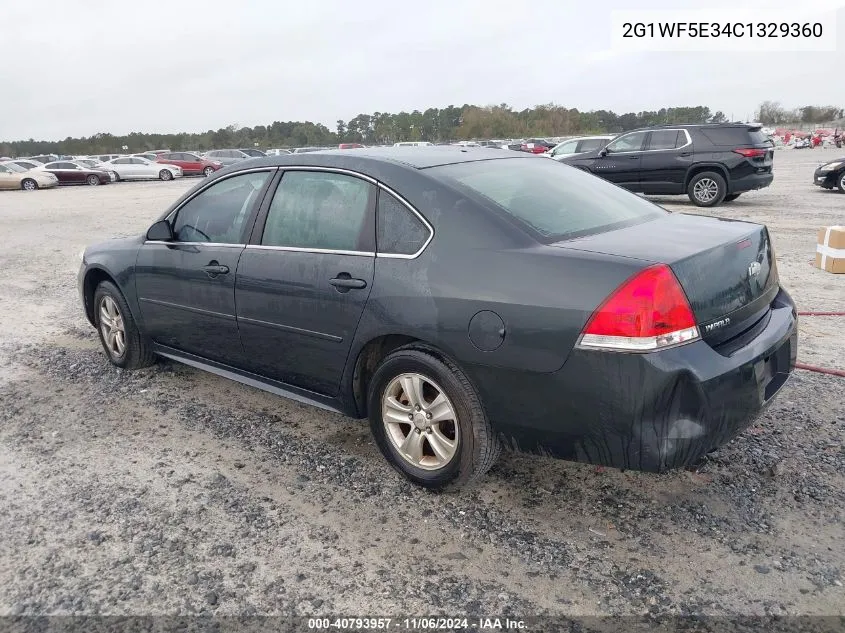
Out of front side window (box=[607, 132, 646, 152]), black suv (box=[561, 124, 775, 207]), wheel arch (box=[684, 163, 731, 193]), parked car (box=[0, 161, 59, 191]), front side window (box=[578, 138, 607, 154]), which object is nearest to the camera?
black suv (box=[561, 124, 775, 207])

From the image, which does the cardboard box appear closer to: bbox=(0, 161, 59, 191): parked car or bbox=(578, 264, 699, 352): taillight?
bbox=(578, 264, 699, 352): taillight

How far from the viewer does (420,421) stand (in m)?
3.23

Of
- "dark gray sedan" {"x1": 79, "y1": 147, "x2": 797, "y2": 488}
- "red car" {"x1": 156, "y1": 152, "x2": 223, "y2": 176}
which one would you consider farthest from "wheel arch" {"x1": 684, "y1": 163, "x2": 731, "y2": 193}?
"red car" {"x1": 156, "y1": 152, "x2": 223, "y2": 176}

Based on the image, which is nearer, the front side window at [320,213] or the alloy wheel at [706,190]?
the front side window at [320,213]

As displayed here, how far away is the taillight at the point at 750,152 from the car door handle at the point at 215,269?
12.1m

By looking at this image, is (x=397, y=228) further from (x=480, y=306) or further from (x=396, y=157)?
(x=480, y=306)

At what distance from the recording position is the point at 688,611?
2.44 metres

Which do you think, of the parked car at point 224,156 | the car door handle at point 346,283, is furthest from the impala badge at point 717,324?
the parked car at point 224,156

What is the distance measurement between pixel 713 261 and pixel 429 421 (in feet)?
4.67

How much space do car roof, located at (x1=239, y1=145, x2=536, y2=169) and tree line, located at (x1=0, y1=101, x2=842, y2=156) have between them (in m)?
79.2

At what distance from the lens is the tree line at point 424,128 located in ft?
281

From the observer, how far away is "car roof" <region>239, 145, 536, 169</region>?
3537mm

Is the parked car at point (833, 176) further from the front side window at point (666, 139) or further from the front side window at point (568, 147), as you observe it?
the front side window at point (568, 147)

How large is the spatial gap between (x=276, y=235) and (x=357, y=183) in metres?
0.62
